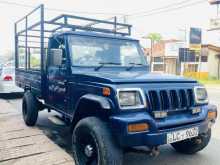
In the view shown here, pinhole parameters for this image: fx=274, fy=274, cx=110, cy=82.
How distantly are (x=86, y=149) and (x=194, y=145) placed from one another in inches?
73.4

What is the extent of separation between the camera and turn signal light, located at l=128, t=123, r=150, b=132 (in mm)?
3020

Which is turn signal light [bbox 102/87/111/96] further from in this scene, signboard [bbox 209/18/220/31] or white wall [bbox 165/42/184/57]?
white wall [bbox 165/42/184/57]

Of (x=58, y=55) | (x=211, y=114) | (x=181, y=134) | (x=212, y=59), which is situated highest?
(x=212, y=59)

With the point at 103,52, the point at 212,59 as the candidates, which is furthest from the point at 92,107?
the point at 212,59

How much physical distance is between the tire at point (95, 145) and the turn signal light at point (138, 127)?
301 millimetres

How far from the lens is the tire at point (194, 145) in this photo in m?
4.21

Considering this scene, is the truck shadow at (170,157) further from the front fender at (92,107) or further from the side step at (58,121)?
the front fender at (92,107)

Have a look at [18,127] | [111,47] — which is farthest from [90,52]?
[18,127]

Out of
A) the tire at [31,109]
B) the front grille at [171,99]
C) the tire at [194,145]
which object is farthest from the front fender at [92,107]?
the tire at [31,109]

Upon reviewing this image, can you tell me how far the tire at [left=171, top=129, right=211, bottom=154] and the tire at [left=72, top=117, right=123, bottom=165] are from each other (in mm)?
1663

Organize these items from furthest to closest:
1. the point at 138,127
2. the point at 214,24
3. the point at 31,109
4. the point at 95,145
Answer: the point at 214,24
the point at 31,109
the point at 95,145
the point at 138,127

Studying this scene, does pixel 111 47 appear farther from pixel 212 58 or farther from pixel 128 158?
pixel 212 58

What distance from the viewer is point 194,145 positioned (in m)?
4.41

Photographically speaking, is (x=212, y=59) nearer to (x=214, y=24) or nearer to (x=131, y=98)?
(x=214, y=24)
